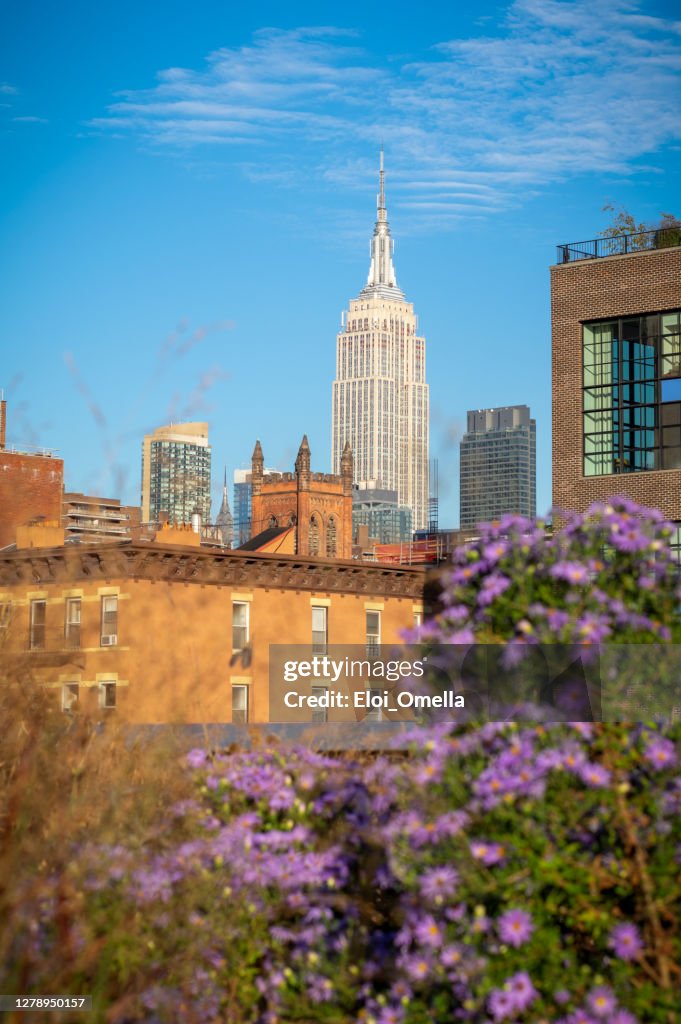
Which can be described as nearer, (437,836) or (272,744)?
(437,836)

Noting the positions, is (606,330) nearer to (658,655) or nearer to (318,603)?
(318,603)

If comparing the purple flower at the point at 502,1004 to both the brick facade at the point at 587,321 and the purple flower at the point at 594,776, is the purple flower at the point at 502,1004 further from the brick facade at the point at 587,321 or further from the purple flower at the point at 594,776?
the brick facade at the point at 587,321

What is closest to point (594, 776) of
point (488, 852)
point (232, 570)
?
point (488, 852)

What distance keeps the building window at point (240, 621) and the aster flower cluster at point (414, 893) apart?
4001cm

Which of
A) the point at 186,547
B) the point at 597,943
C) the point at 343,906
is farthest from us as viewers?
the point at 186,547

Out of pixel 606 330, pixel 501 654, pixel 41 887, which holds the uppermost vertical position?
pixel 606 330

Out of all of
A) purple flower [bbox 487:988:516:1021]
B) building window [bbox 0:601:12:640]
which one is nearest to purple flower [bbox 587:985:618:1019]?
purple flower [bbox 487:988:516:1021]

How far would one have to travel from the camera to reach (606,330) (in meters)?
41.9

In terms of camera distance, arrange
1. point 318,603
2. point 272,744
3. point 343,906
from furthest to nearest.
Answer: point 318,603, point 272,744, point 343,906

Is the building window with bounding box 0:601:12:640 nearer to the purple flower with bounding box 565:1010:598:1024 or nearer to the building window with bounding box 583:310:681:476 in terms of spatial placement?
the purple flower with bounding box 565:1010:598:1024

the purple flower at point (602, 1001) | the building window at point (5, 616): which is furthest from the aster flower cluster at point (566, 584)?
the building window at point (5, 616)

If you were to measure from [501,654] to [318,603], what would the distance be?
4480 centimetres

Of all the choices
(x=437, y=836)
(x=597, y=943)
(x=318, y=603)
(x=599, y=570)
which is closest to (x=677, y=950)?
(x=597, y=943)

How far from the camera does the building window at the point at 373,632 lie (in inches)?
2129
